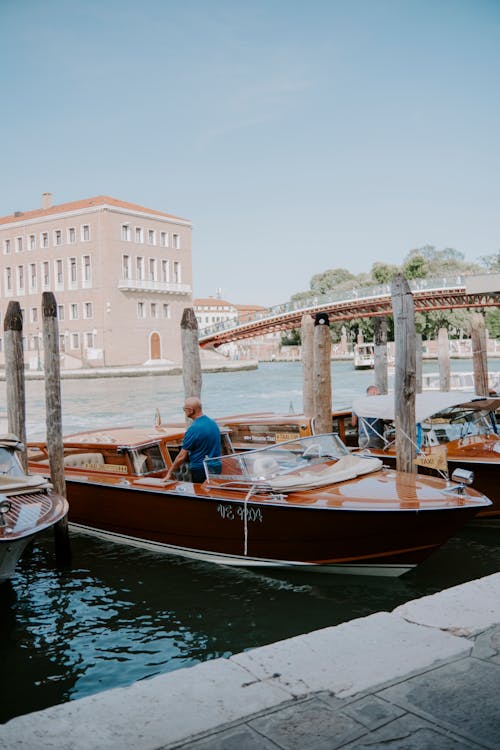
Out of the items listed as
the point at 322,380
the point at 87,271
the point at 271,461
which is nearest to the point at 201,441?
the point at 271,461

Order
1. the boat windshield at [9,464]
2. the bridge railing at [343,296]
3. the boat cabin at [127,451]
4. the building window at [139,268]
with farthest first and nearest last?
the building window at [139,268] → the bridge railing at [343,296] → the boat cabin at [127,451] → the boat windshield at [9,464]

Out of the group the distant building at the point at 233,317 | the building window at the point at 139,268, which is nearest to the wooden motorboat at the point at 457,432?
the building window at the point at 139,268

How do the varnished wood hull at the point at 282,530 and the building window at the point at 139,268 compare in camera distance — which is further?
the building window at the point at 139,268

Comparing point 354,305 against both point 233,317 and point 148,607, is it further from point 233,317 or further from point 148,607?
point 233,317

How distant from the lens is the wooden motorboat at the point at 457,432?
23.2 ft

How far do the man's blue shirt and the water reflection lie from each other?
2.90ft

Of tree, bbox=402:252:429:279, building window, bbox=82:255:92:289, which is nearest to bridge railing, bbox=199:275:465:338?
building window, bbox=82:255:92:289

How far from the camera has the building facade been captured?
4431 centimetres

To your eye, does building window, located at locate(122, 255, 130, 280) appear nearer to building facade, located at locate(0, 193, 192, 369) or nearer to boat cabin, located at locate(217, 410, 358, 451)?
building facade, located at locate(0, 193, 192, 369)

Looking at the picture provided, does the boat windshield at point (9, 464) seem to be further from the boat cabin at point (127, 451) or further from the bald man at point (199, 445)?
the bald man at point (199, 445)

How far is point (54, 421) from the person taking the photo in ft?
20.8

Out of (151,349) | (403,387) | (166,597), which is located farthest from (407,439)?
(151,349)

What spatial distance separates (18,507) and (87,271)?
1626 inches

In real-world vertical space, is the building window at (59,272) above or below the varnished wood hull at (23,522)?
above
